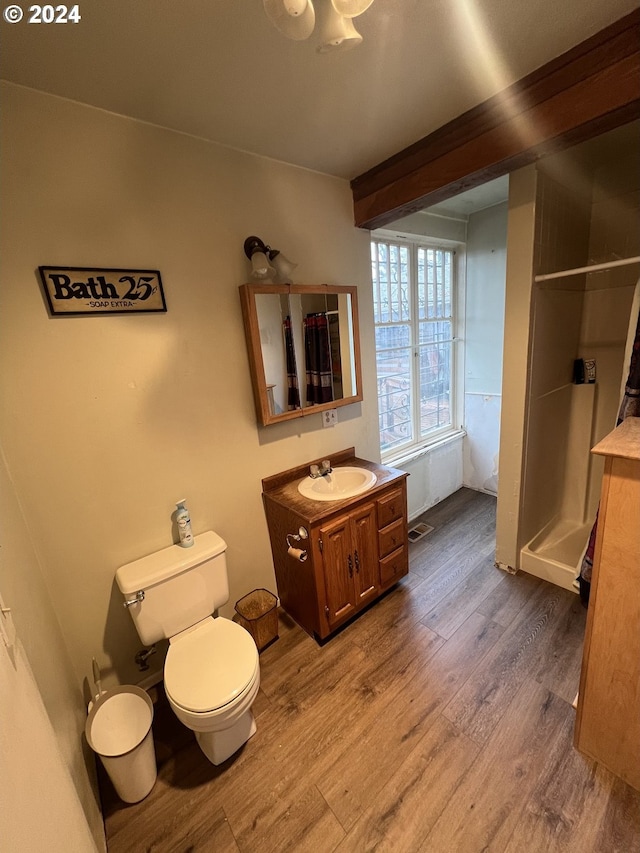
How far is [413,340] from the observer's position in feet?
9.71

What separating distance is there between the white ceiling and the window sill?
6.70 feet

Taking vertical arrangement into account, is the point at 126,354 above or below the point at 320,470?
above

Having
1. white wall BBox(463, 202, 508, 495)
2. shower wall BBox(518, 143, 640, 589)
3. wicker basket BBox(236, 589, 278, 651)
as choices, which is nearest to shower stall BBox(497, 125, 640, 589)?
shower wall BBox(518, 143, 640, 589)

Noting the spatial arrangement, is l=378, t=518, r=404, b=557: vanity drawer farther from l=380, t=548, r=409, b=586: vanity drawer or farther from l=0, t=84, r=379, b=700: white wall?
l=0, t=84, r=379, b=700: white wall

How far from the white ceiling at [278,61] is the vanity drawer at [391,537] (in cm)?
199

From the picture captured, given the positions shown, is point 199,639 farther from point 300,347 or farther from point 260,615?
point 300,347

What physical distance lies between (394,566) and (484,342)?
2.12m

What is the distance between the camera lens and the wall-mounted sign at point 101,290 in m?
1.28

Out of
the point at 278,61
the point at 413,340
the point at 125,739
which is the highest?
the point at 278,61

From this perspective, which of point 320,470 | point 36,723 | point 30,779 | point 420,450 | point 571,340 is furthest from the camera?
point 420,450

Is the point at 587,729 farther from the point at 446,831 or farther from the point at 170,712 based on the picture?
the point at 170,712

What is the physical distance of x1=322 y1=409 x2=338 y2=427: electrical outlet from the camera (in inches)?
84.6

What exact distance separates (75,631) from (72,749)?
464 mm


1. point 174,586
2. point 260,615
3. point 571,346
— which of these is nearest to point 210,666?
point 174,586
